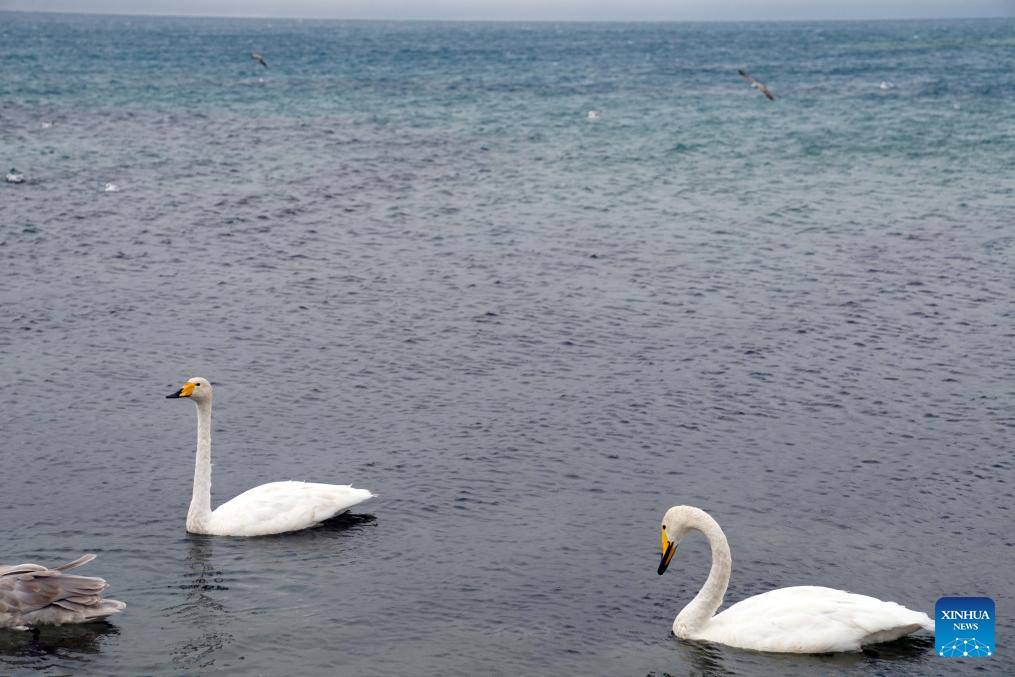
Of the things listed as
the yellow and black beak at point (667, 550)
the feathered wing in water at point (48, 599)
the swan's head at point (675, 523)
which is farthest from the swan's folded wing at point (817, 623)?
the feathered wing in water at point (48, 599)

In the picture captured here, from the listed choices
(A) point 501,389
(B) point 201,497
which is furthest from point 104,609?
(A) point 501,389

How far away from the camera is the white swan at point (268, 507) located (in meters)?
14.0

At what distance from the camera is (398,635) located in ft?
39.1

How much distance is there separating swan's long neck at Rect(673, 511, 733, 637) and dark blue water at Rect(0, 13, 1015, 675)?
22 cm

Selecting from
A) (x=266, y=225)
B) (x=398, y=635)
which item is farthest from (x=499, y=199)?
(x=398, y=635)

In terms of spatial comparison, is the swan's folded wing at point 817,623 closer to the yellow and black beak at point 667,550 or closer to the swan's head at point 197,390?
the yellow and black beak at point 667,550

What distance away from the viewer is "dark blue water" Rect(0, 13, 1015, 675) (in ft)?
40.8

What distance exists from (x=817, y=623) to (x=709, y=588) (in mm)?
1041

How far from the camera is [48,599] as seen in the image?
11812 millimetres

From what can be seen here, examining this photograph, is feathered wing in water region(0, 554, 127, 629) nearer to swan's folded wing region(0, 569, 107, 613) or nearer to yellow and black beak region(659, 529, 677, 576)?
swan's folded wing region(0, 569, 107, 613)

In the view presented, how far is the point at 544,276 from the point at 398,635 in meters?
14.8

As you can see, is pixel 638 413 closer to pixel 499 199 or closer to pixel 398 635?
pixel 398 635

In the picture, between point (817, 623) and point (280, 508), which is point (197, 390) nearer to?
point (280, 508)

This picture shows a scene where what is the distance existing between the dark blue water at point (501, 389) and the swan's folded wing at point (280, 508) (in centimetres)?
27
